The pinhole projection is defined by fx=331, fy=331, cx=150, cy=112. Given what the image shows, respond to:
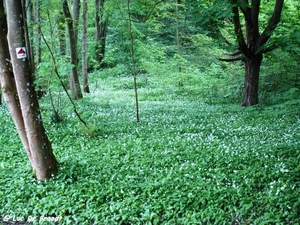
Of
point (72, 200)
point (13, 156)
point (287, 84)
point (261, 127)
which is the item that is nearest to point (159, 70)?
point (287, 84)

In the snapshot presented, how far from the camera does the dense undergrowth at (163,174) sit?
213 inches

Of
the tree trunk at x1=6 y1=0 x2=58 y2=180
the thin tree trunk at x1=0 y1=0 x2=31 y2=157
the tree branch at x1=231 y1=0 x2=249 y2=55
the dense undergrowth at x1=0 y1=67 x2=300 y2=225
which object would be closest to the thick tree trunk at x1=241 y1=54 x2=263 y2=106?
the tree branch at x1=231 y1=0 x2=249 y2=55

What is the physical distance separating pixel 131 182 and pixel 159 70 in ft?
55.1

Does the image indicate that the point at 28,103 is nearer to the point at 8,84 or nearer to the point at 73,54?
the point at 8,84

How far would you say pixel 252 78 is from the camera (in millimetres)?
13492

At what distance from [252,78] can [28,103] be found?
9675 mm

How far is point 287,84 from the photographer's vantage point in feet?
51.3

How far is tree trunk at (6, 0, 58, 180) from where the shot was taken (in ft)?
20.2

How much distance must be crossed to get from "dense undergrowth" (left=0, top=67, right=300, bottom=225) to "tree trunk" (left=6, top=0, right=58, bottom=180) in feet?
1.06

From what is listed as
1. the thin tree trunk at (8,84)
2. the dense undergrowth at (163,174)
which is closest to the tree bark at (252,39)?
the dense undergrowth at (163,174)

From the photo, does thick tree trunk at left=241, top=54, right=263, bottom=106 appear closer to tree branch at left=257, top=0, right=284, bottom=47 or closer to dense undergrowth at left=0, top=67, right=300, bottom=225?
tree branch at left=257, top=0, right=284, bottom=47

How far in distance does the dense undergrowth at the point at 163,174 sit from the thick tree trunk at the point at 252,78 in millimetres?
2664

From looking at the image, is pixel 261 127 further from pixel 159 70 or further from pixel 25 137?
pixel 159 70

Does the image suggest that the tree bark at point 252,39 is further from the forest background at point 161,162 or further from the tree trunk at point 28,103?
the tree trunk at point 28,103
